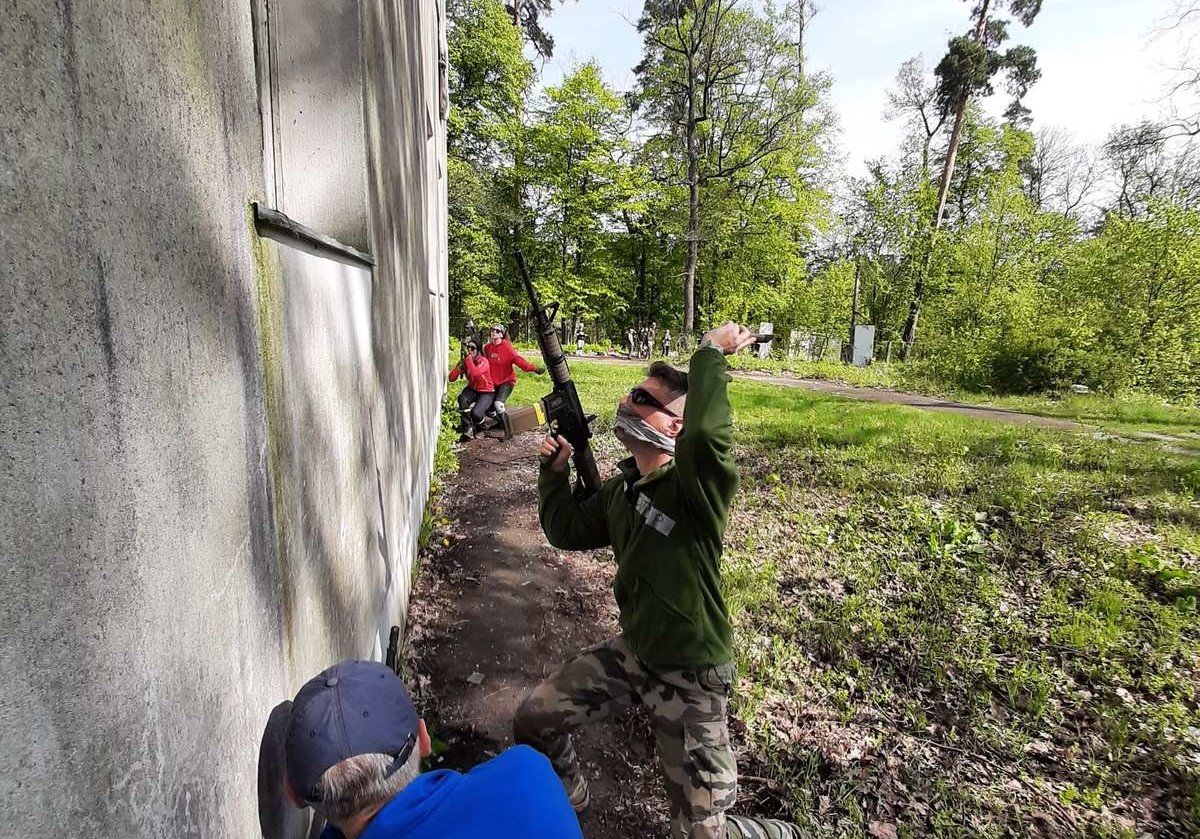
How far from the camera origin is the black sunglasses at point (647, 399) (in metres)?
2.49

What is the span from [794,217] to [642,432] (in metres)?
30.7

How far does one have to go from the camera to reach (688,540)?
7.47ft

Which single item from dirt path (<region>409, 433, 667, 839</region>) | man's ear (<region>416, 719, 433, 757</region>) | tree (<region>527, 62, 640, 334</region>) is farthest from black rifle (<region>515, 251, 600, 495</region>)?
tree (<region>527, 62, 640, 334</region>)

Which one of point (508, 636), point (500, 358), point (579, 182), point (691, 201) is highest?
point (579, 182)

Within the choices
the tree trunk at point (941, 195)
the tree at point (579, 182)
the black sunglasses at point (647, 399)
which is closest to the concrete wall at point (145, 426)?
the black sunglasses at point (647, 399)

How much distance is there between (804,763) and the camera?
3354 mm

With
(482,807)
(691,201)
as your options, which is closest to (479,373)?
(482,807)

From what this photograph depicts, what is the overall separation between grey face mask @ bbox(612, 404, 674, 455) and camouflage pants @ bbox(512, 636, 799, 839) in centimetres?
88

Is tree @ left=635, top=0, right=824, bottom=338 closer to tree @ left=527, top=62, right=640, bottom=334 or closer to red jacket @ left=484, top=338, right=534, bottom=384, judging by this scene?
tree @ left=527, top=62, right=640, bottom=334

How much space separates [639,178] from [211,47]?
3469 centimetres

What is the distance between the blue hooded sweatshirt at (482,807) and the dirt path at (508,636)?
219cm

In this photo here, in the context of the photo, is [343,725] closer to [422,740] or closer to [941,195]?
[422,740]

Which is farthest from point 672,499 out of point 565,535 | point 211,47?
point 211,47

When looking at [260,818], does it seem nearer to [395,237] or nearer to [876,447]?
[395,237]
